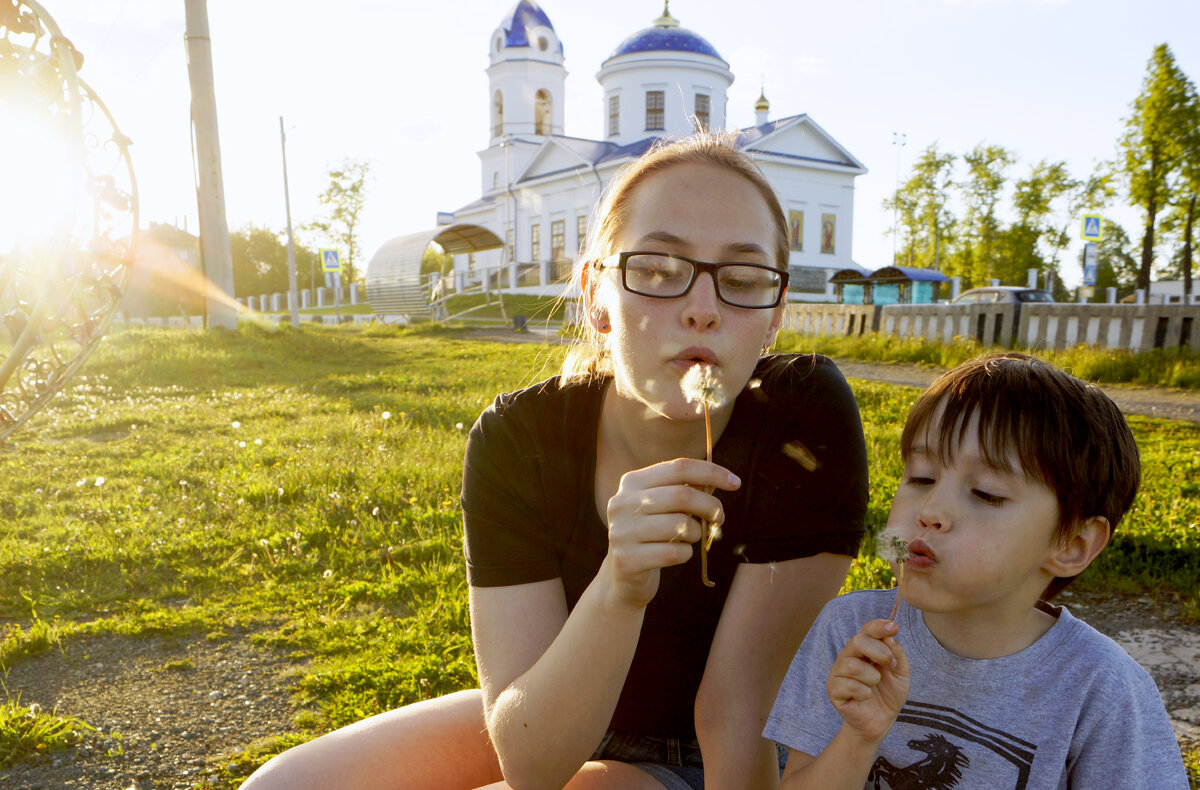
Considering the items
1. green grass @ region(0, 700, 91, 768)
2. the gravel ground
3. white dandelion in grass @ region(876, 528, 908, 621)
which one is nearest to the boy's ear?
white dandelion in grass @ region(876, 528, 908, 621)

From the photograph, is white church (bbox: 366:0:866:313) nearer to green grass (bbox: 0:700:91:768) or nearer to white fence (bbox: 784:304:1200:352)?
white fence (bbox: 784:304:1200:352)

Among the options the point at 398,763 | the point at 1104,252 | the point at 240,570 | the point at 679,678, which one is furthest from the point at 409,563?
the point at 1104,252

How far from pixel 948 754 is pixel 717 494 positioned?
733 mm

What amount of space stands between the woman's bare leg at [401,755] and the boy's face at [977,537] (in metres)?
1.19

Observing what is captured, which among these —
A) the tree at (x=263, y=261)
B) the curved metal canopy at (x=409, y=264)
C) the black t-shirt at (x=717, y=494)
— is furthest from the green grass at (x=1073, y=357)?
the tree at (x=263, y=261)

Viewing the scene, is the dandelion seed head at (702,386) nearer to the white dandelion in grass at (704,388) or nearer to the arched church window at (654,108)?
the white dandelion in grass at (704,388)

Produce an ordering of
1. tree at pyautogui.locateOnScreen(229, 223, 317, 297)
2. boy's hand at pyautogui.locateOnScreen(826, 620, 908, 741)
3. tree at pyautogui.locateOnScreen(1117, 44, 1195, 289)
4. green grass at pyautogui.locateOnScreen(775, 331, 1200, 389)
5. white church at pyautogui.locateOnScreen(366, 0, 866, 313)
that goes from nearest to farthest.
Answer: boy's hand at pyautogui.locateOnScreen(826, 620, 908, 741) → green grass at pyautogui.locateOnScreen(775, 331, 1200, 389) → tree at pyautogui.locateOnScreen(1117, 44, 1195, 289) → white church at pyautogui.locateOnScreen(366, 0, 866, 313) → tree at pyautogui.locateOnScreen(229, 223, 317, 297)

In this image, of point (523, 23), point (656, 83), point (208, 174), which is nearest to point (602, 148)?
point (656, 83)

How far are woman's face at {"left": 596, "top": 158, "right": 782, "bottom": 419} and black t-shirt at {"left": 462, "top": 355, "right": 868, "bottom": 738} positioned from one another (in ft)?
0.71

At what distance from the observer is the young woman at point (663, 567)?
5.66ft

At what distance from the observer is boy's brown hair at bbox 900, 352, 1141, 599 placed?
5.59 feet

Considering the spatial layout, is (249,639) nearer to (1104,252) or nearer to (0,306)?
(0,306)

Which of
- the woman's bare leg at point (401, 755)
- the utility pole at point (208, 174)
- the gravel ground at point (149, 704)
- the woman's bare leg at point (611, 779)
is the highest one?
the utility pole at point (208, 174)

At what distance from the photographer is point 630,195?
78.2 inches
